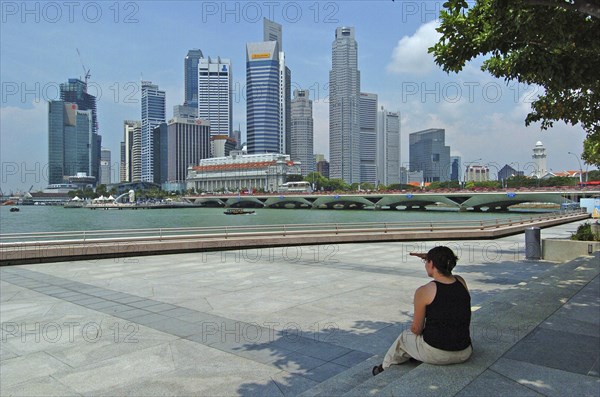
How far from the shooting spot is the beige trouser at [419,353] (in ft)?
14.4

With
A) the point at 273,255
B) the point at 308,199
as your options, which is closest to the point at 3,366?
the point at 273,255

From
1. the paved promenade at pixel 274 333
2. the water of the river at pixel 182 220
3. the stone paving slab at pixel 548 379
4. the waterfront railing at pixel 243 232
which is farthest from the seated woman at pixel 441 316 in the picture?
the water of the river at pixel 182 220

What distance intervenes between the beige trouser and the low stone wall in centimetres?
1261

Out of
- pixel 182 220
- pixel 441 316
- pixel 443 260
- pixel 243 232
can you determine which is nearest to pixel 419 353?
pixel 441 316

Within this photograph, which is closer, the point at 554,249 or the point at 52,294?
the point at 52,294

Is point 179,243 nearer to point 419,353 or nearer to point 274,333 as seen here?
point 274,333

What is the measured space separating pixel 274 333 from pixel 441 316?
3.45 m

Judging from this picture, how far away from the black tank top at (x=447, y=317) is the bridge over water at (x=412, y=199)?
86.5m

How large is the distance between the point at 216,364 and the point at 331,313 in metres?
2.99

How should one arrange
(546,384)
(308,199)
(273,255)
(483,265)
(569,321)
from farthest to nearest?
1. (308,199)
2. (273,255)
3. (483,265)
4. (569,321)
5. (546,384)

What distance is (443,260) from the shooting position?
4.30m

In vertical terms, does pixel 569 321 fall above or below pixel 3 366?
above

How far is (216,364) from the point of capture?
5770mm

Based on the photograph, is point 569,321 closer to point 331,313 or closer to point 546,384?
point 546,384
